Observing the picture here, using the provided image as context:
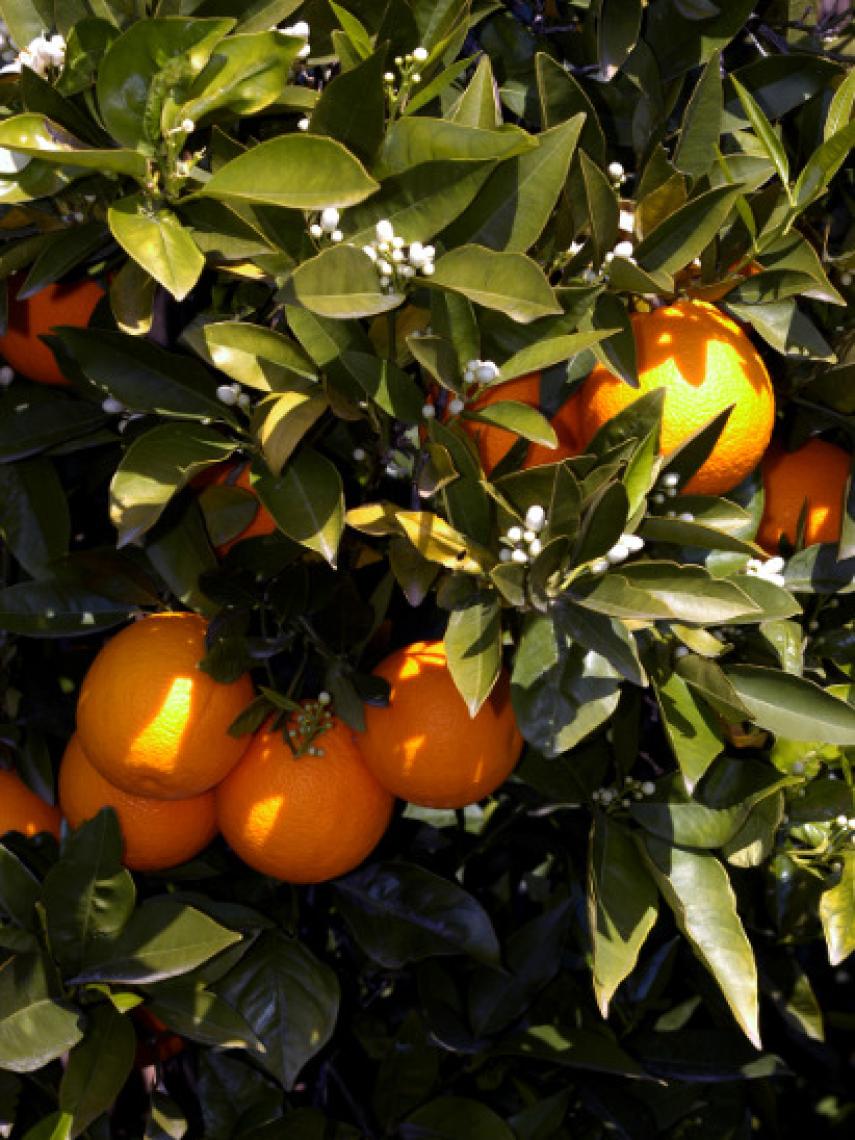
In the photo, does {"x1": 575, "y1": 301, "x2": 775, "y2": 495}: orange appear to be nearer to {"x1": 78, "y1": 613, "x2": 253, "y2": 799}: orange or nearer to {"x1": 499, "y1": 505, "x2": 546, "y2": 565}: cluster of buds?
{"x1": 499, "y1": 505, "x2": 546, "y2": 565}: cluster of buds

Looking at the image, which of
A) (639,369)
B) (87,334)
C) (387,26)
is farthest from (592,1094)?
(387,26)

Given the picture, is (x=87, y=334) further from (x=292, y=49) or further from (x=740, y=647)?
(x=740, y=647)

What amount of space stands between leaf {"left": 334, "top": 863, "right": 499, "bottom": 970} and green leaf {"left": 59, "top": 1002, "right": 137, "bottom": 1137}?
0.28 m

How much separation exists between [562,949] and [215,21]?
3.62 feet

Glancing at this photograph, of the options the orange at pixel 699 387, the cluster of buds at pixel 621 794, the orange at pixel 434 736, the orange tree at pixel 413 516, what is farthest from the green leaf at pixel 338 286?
the cluster of buds at pixel 621 794

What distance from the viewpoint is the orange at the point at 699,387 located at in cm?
119

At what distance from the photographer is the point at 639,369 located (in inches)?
47.4

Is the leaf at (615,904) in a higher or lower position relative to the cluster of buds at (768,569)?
lower

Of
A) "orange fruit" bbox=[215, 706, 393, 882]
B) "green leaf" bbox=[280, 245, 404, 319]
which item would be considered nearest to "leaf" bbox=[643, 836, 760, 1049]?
"orange fruit" bbox=[215, 706, 393, 882]

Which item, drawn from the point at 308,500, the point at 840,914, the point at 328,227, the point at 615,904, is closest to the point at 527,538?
the point at 308,500

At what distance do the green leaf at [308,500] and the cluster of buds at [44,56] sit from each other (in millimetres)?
385

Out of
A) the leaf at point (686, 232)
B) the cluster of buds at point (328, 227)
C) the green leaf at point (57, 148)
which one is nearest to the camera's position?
the green leaf at point (57, 148)

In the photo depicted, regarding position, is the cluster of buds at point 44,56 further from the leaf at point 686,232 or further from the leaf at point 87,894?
the leaf at point 87,894

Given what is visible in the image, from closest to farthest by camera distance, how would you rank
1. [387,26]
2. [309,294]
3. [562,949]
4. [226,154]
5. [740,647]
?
[309,294] → [226,154] → [387,26] → [740,647] → [562,949]
